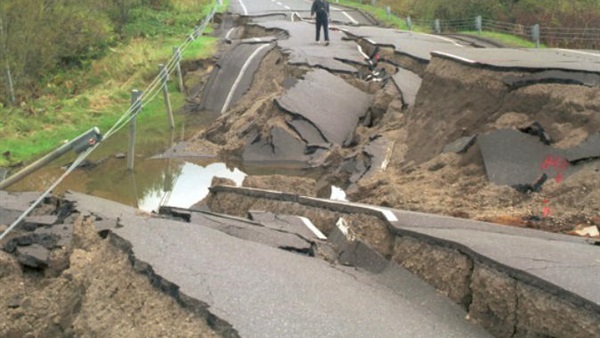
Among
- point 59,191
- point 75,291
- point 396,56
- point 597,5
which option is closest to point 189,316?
point 75,291

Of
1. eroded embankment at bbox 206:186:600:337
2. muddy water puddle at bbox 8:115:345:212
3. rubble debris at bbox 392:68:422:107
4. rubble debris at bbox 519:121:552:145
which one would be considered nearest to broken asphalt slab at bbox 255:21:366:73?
rubble debris at bbox 392:68:422:107

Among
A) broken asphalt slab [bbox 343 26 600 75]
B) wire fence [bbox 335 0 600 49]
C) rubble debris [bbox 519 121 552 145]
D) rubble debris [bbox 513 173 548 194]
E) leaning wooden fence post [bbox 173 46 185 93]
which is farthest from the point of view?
wire fence [bbox 335 0 600 49]

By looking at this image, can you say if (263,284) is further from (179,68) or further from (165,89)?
(179,68)

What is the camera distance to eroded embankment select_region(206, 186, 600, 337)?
173 inches

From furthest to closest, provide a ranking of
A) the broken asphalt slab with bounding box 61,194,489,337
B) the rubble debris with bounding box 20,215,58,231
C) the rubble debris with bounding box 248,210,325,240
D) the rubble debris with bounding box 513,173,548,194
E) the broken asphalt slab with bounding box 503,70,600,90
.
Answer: the broken asphalt slab with bounding box 503,70,600,90, the rubble debris with bounding box 513,173,548,194, the rubble debris with bounding box 248,210,325,240, the rubble debris with bounding box 20,215,58,231, the broken asphalt slab with bounding box 61,194,489,337

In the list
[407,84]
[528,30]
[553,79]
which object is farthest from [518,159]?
[528,30]

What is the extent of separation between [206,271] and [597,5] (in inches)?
979

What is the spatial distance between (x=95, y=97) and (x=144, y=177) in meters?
7.12

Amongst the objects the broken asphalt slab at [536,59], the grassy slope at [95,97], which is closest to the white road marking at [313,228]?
the broken asphalt slab at [536,59]

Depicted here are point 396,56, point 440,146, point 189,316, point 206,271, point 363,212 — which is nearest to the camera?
point 189,316

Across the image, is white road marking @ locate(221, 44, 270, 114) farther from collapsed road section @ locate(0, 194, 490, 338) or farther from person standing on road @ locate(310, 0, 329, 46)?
collapsed road section @ locate(0, 194, 490, 338)

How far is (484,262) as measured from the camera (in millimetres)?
5215

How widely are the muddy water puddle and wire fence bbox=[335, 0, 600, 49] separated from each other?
491 inches

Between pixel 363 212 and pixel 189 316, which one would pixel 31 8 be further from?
pixel 189 316
